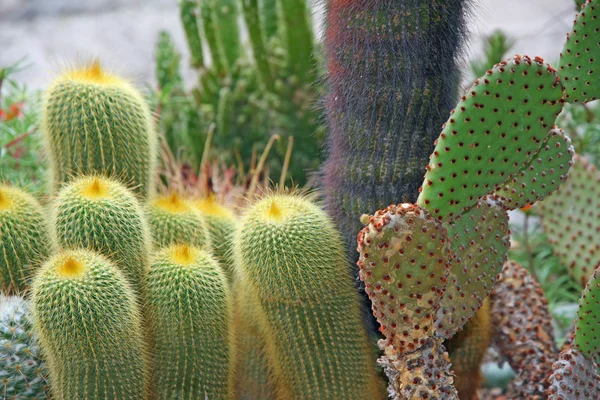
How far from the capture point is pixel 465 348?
2.71m

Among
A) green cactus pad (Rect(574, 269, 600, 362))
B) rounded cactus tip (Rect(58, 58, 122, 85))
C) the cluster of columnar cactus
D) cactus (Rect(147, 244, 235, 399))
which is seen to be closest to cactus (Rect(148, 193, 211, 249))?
cactus (Rect(147, 244, 235, 399))

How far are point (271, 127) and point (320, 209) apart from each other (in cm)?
205

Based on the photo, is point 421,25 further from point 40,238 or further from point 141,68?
point 141,68

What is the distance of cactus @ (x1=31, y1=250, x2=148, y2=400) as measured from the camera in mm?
2176

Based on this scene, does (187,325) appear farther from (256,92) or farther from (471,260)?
(256,92)

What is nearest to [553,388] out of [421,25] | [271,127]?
[421,25]

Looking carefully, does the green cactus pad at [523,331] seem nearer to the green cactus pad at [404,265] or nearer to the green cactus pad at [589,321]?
the green cactus pad at [589,321]

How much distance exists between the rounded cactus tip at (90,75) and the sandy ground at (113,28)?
14.3 ft

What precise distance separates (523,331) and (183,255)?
53.2 inches

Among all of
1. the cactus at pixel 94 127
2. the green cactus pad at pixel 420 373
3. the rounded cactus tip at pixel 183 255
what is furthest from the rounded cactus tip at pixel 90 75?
the green cactus pad at pixel 420 373

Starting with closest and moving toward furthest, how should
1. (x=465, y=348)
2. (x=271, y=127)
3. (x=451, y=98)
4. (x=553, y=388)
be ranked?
(x=553, y=388), (x=451, y=98), (x=465, y=348), (x=271, y=127)

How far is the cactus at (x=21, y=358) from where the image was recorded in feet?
7.72

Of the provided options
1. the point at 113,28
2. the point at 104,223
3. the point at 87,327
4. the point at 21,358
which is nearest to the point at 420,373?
the point at 87,327

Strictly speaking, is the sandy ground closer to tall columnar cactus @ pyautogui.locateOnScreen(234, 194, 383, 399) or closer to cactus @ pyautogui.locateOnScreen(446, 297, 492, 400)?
cactus @ pyautogui.locateOnScreen(446, 297, 492, 400)
